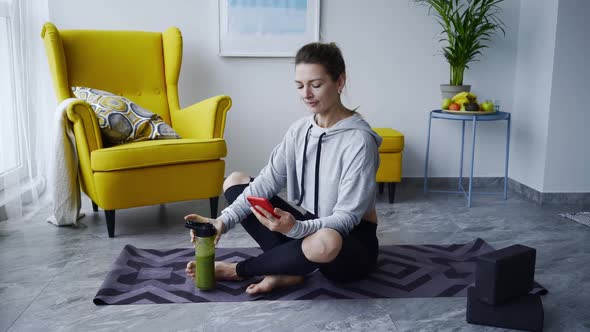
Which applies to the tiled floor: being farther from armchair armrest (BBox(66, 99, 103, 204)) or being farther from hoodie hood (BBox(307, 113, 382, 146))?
hoodie hood (BBox(307, 113, 382, 146))

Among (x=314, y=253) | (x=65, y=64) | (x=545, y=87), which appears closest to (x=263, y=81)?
(x=65, y=64)

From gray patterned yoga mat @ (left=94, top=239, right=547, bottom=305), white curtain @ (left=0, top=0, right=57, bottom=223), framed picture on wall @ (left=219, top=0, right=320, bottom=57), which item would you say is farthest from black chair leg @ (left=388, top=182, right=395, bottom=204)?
white curtain @ (left=0, top=0, right=57, bottom=223)

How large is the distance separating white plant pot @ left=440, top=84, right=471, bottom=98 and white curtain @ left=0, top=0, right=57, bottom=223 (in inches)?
91.1

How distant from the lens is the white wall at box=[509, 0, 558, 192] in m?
3.13

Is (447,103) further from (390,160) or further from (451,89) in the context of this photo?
(390,160)

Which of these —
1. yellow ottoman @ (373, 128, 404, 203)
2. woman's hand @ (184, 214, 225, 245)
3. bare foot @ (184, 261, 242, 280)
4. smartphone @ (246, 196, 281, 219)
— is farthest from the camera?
yellow ottoman @ (373, 128, 404, 203)

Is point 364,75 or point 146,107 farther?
point 364,75

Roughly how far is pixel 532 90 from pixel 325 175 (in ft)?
6.78

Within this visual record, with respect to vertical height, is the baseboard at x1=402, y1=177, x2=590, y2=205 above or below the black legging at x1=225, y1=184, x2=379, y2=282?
below

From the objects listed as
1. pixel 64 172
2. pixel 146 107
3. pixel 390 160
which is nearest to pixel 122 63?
pixel 146 107

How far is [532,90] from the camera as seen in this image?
131 inches

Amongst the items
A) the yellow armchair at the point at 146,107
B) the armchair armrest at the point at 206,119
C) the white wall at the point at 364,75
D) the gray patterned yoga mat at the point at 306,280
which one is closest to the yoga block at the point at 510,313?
the gray patterned yoga mat at the point at 306,280

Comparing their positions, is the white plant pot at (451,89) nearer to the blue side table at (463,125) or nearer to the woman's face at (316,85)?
the blue side table at (463,125)

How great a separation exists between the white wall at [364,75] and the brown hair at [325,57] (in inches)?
67.4
